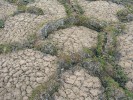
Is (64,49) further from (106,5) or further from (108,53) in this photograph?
(106,5)

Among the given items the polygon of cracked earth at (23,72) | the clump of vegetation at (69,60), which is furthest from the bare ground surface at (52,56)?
the clump of vegetation at (69,60)

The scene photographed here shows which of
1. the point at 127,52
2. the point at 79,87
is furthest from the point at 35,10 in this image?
the point at 79,87

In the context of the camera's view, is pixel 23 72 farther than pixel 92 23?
No

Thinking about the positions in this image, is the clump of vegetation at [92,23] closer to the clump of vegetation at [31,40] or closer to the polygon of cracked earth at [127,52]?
the polygon of cracked earth at [127,52]

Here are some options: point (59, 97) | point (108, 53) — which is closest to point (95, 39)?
point (108, 53)

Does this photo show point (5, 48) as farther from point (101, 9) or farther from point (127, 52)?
point (101, 9)

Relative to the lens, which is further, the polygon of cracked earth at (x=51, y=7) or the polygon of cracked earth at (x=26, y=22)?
the polygon of cracked earth at (x=51, y=7)
